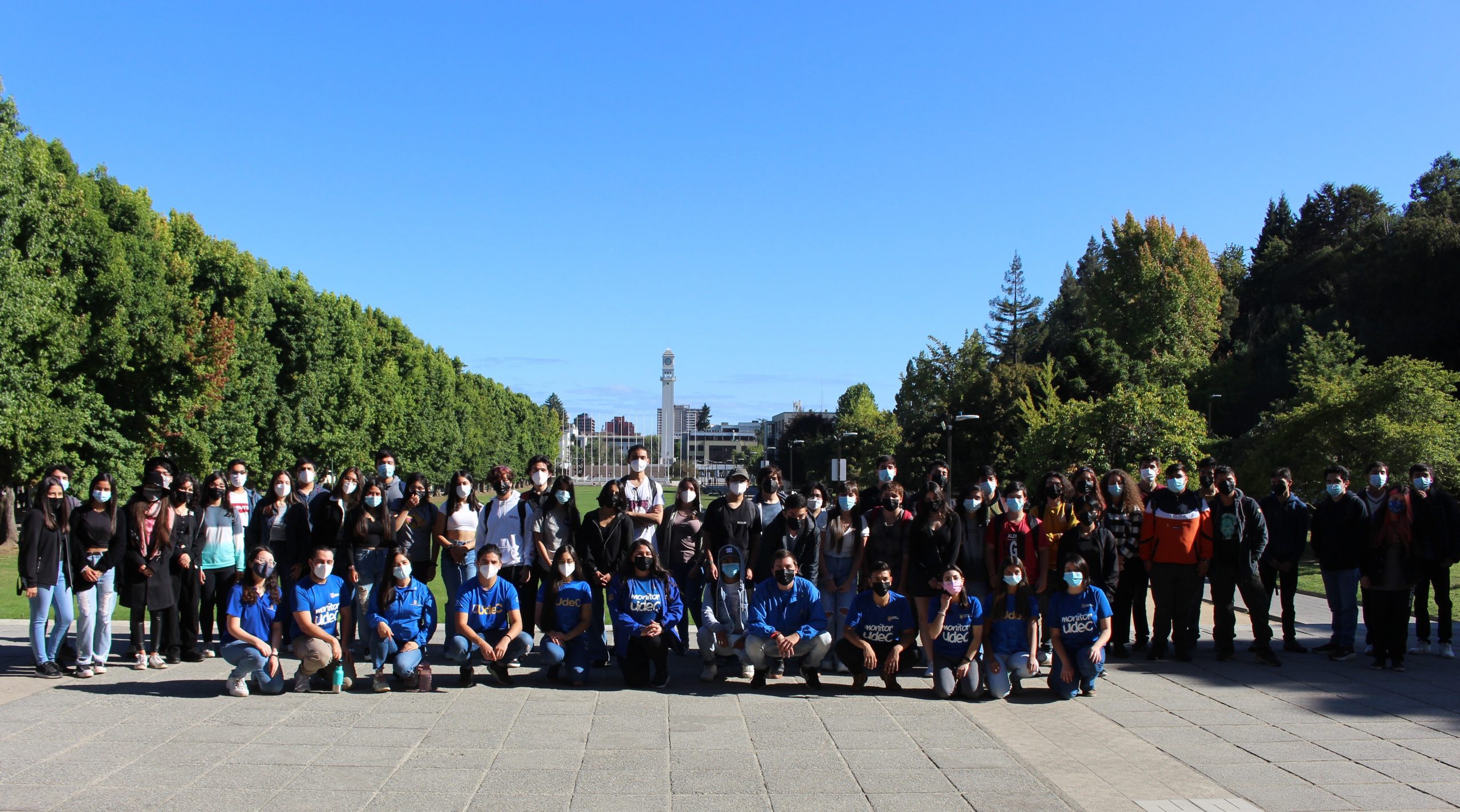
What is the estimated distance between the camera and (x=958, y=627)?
871cm

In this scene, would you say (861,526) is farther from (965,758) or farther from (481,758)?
(481,758)

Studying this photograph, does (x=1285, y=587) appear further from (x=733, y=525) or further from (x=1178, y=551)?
(x=733, y=525)

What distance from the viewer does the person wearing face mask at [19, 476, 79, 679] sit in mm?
8844

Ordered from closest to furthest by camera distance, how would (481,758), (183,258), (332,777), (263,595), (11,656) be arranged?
1. (332,777)
2. (481,758)
3. (263,595)
4. (11,656)
5. (183,258)

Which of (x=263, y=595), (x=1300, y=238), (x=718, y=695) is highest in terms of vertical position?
(x=1300, y=238)

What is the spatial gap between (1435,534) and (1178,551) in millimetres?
2428

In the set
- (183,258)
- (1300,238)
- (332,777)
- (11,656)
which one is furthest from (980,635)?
(1300,238)

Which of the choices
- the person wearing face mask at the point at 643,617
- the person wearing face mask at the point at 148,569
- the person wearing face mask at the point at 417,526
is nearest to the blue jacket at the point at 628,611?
the person wearing face mask at the point at 643,617

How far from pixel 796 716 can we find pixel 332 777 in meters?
3.37

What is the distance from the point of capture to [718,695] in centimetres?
861

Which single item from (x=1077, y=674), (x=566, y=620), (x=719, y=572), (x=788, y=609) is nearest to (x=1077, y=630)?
(x=1077, y=674)

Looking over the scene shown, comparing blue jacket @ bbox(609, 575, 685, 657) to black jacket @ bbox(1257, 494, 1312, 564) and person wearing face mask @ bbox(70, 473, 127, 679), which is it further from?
black jacket @ bbox(1257, 494, 1312, 564)

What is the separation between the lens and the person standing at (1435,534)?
980cm

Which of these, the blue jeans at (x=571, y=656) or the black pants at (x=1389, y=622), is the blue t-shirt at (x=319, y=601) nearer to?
the blue jeans at (x=571, y=656)
